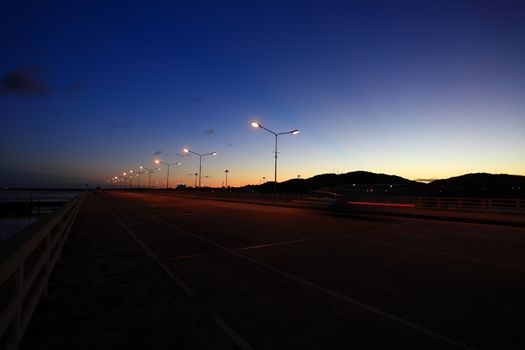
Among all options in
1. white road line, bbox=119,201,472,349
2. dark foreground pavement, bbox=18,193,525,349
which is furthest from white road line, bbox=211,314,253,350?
white road line, bbox=119,201,472,349

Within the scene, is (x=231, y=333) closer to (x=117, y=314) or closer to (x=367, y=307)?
(x=117, y=314)

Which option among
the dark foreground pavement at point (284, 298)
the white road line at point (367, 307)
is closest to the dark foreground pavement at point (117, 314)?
the dark foreground pavement at point (284, 298)

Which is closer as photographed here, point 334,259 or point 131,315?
point 131,315

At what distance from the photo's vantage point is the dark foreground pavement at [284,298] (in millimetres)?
4098

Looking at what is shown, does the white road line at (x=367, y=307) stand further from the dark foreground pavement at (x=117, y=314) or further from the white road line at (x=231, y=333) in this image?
the dark foreground pavement at (x=117, y=314)

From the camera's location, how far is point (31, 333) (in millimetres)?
4160

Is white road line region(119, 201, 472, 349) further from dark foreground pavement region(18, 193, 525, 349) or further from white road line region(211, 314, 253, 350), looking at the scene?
white road line region(211, 314, 253, 350)

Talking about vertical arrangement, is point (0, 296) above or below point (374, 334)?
above

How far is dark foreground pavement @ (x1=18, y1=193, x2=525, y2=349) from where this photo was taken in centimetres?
410

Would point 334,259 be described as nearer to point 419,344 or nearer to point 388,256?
point 388,256

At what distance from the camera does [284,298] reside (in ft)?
18.2

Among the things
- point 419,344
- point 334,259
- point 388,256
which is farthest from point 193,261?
point 419,344

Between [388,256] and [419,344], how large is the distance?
531 cm

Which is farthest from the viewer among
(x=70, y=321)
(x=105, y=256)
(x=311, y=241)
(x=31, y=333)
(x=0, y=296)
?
(x=311, y=241)
